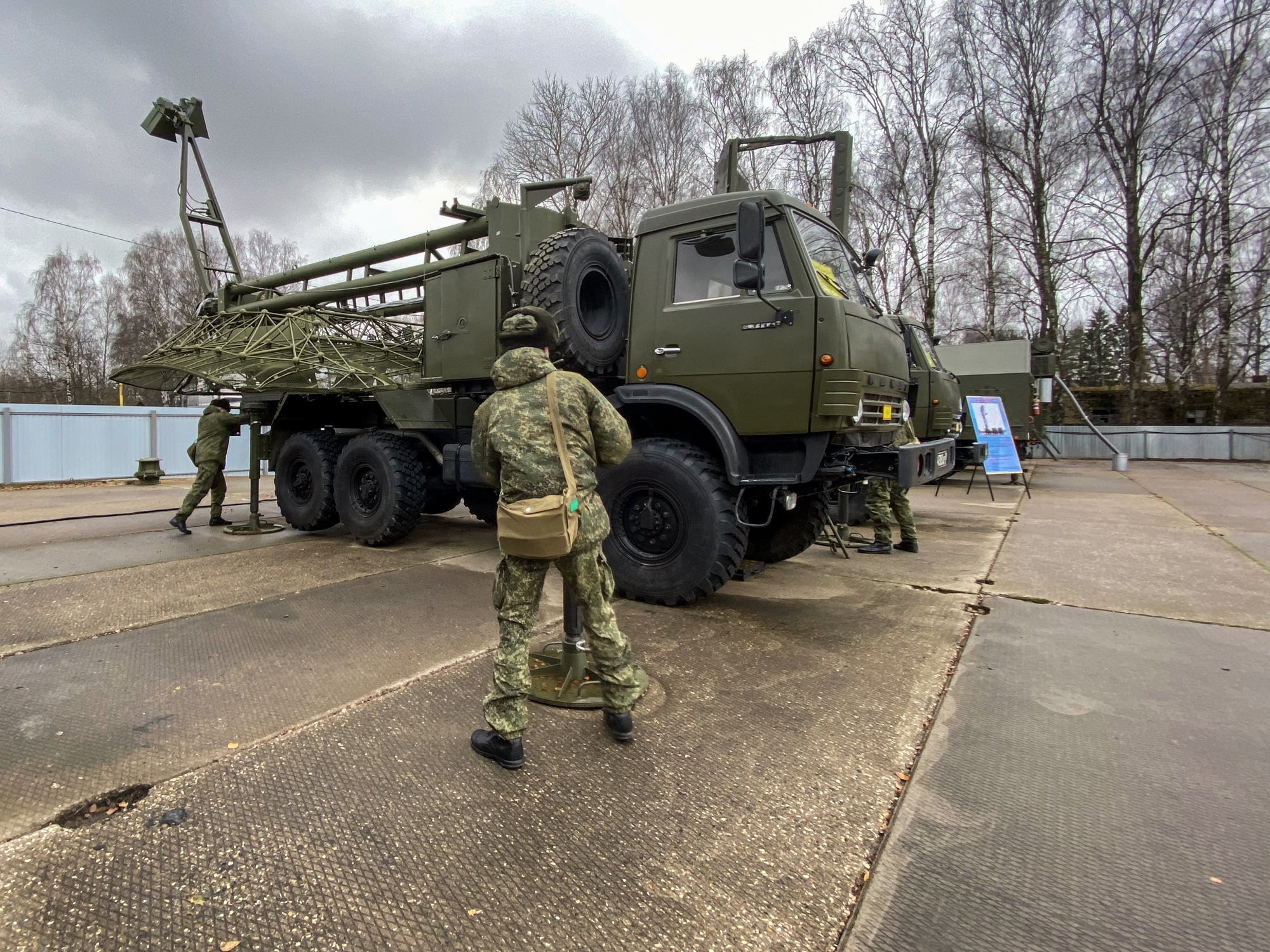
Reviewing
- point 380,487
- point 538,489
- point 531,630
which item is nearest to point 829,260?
point 538,489

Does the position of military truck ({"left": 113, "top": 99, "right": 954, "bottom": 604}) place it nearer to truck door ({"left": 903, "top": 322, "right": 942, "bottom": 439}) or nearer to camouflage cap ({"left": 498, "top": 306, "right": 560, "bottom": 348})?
camouflage cap ({"left": 498, "top": 306, "right": 560, "bottom": 348})

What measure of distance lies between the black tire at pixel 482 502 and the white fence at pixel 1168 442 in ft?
64.7

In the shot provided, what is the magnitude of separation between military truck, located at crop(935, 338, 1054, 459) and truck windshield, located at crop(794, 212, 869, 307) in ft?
31.2

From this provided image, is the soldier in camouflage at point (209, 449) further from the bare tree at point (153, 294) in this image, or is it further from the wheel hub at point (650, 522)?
the bare tree at point (153, 294)

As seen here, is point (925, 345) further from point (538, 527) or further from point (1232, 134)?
point (1232, 134)

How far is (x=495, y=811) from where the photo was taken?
2234 mm

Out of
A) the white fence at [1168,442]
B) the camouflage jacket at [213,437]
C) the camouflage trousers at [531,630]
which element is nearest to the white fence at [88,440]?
the camouflage jacket at [213,437]

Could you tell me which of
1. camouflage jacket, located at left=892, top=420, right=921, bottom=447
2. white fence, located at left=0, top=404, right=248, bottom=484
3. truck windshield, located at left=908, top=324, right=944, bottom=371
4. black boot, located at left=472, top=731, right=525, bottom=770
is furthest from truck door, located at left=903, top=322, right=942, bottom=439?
white fence, located at left=0, top=404, right=248, bottom=484

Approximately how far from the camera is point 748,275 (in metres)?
4.00

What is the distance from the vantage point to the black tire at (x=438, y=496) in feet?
22.6

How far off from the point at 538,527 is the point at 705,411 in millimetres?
2212

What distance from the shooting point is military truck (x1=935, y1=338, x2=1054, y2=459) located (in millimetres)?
13969

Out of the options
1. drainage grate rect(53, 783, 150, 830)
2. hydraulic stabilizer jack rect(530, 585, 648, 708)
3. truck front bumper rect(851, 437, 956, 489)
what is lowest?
drainage grate rect(53, 783, 150, 830)

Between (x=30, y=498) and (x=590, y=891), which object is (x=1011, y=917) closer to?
(x=590, y=891)
